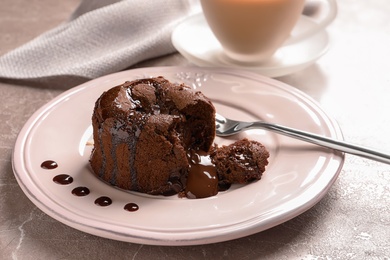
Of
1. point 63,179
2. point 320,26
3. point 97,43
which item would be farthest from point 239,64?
point 63,179

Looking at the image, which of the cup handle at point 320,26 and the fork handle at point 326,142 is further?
the cup handle at point 320,26

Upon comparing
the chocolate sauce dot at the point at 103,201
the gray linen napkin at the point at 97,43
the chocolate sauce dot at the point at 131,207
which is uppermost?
the chocolate sauce dot at the point at 103,201

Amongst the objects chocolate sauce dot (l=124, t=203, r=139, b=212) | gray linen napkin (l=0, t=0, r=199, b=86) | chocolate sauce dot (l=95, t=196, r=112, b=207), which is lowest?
gray linen napkin (l=0, t=0, r=199, b=86)

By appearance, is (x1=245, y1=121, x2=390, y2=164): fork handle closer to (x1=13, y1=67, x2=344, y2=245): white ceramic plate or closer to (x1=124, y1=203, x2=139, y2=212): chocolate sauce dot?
(x1=13, y1=67, x2=344, y2=245): white ceramic plate

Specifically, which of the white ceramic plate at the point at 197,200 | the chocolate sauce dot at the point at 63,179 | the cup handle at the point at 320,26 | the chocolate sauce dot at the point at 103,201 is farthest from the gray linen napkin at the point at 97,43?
the chocolate sauce dot at the point at 103,201

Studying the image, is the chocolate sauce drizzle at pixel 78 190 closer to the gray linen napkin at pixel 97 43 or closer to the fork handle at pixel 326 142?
the fork handle at pixel 326 142

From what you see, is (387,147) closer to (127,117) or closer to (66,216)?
(127,117)

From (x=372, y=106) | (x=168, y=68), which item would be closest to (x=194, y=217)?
(x=168, y=68)

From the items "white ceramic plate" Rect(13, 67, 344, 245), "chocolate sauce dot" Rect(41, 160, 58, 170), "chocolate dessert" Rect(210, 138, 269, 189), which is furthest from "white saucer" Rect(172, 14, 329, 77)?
"chocolate sauce dot" Rect(41, 160, 58, 170)
